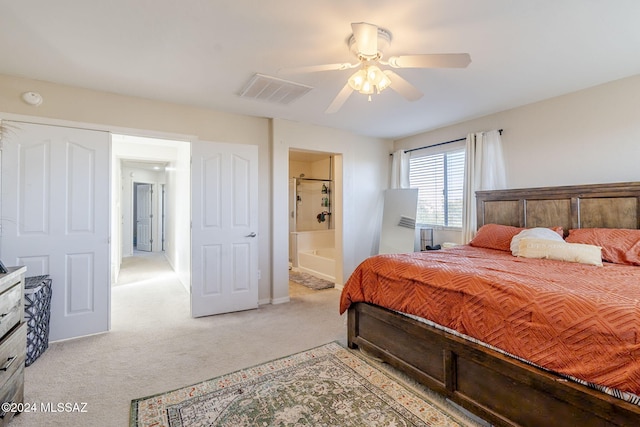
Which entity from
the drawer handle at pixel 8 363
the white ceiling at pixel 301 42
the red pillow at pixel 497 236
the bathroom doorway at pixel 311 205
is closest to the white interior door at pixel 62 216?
the white ceiling at pixel 301 42

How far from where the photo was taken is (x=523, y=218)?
11.2ft

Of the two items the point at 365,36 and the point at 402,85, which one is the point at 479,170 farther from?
the point at 365,36

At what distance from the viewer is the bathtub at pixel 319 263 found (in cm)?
527

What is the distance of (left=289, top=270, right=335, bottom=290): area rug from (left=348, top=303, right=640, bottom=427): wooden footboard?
2.41 meters

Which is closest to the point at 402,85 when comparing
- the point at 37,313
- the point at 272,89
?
the point at 272,89

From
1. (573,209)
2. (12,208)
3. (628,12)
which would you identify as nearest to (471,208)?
(573,209)

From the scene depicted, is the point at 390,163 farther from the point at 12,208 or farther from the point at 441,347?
the point at 12,208

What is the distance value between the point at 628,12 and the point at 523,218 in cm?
208

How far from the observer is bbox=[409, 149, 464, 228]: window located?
14.2ft

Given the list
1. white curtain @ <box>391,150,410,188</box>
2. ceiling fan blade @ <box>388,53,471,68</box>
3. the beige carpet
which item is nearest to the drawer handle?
the beige carpet

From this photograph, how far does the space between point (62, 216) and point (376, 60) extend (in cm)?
317

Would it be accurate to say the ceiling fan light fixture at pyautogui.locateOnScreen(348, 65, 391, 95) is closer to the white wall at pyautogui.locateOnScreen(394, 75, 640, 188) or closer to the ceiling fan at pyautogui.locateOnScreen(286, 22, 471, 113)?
the ceiling fan at pyautogui.locateOnScreen(286, 22, 471, 113)

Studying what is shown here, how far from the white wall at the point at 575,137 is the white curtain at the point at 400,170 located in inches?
51.4

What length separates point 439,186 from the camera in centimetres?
457
